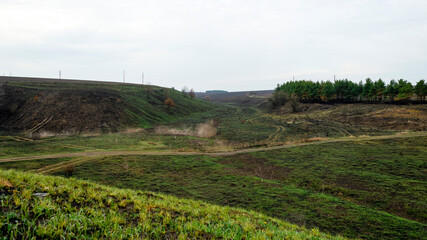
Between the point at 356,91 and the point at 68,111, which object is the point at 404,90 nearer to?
the point at 356,91

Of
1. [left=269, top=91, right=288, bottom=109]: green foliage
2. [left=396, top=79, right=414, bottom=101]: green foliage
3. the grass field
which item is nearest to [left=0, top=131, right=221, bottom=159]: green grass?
the grass field

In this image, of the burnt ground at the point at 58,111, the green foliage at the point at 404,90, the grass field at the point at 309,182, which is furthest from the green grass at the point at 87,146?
the green foliage at the point at 404,90

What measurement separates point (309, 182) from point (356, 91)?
99.7 metres

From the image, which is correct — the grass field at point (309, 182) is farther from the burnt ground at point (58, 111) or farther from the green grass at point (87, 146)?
the burnt ground at point (58, 111)

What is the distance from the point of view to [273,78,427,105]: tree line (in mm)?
82125

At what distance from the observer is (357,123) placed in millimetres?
67625

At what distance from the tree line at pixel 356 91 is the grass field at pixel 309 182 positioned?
6288 centimetres

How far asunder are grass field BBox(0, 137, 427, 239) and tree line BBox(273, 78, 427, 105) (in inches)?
2476

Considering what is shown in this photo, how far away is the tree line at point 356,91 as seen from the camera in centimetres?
8212

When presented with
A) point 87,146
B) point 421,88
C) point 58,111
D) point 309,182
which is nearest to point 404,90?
point 421,88

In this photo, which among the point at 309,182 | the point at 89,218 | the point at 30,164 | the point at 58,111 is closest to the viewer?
the point at 89,218

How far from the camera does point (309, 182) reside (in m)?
22.9

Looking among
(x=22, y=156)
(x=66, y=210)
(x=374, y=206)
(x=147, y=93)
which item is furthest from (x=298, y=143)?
(x=147, y=93)

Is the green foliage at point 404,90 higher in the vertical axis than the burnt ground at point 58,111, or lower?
higher
